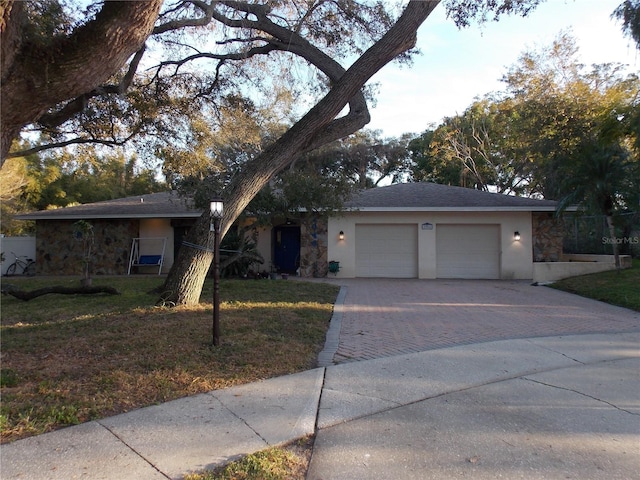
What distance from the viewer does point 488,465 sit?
3.41m

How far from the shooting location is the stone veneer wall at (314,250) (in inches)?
736

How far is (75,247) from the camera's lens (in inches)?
781

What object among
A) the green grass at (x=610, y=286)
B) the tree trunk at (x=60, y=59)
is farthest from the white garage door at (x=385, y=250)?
the tree trunk at (x=60, y=59)

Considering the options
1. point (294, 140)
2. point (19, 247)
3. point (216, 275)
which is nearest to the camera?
point (216, 275)

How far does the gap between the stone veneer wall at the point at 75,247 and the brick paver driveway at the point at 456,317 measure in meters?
11.1

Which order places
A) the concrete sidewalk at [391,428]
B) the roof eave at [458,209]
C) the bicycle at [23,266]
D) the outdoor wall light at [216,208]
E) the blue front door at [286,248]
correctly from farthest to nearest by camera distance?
1. the bicycle at [23,266]
2. the blue front door at [286,248]
3. the roof eave at [458,209]
4. the outdoor wall light at [216,208]
5. the concrete sidewalk at [391,428]

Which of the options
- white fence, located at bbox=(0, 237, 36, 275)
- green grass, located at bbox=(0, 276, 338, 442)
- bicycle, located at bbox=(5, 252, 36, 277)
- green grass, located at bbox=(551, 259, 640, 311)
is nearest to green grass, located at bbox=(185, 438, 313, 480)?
green grass, located at bbox=(0, 276, 338, 442)

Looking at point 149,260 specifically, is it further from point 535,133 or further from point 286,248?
point 535,133

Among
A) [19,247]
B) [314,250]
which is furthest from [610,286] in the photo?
[19,247]

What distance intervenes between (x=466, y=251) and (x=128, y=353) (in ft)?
50.4

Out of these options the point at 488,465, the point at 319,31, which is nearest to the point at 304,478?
the point at 488,465

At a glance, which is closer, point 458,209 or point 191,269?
point 191,269

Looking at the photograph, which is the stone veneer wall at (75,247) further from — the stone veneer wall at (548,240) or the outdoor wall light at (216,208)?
the stone veneer wall at (548,240)

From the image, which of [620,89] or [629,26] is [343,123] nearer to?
[629,26]
